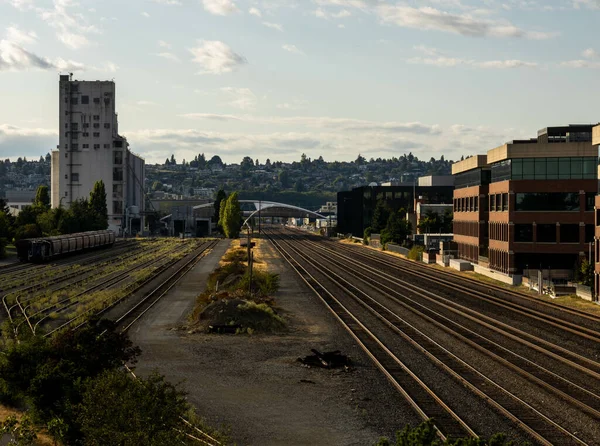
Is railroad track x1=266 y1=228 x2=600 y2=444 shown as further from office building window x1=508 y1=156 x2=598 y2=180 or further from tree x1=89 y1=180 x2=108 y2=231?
tree x1=89 y1=180 x2=108 y2=231

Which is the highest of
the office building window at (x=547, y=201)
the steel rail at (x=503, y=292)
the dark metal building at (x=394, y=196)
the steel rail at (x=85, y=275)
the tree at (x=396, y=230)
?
the dark metal building at (x=394, y=196)

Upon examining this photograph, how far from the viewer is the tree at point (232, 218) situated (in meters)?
177

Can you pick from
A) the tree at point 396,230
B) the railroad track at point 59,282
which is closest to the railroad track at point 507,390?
the railroad track at point 59,282

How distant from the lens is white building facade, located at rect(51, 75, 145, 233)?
191500 millimetres

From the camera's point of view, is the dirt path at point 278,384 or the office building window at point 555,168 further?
the office building window at point 555,168

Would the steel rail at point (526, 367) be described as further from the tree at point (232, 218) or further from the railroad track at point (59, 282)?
the tree at point (232, 218)

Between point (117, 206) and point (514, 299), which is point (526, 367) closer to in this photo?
point (514, 299)

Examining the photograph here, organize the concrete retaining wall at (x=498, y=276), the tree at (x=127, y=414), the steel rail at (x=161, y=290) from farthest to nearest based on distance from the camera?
the concrete retaining wall at (x=498, y=276) < the steel rail at (x=161, y=290) < the tree at (x=127, y=414)

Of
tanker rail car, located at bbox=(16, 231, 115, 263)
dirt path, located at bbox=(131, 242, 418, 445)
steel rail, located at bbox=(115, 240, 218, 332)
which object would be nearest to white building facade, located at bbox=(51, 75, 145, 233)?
tanker rail car, located at bbox=(16, 231, 115, 263)

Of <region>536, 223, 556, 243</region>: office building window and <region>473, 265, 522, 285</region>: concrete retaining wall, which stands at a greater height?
<region>536, 223, 556, 243</region>: office building window

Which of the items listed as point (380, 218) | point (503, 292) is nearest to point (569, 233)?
point (503, 292)

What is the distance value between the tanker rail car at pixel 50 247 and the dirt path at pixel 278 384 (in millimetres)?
52958

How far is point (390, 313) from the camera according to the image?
5009cm

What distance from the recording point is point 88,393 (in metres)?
18.6
